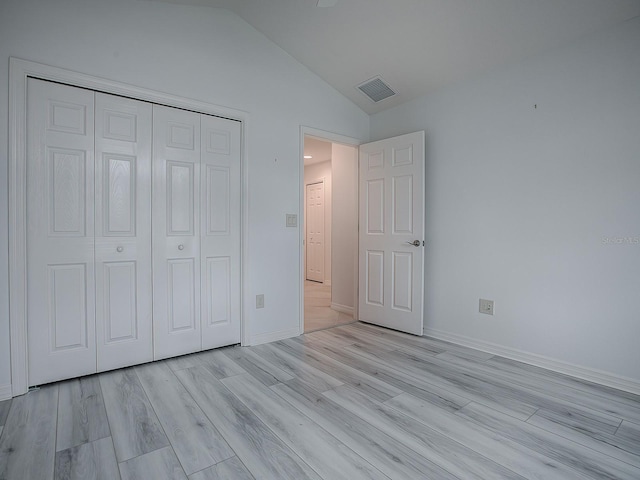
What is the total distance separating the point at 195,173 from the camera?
9.55 ft

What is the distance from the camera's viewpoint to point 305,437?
1.79 metres

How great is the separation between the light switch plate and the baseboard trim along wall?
2.32m

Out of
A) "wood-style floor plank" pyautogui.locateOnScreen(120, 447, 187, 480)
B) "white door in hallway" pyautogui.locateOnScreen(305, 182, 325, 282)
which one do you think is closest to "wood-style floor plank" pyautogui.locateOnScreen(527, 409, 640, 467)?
"wood-style floor plank" pyautogui.locateOnScreen(120, 447, 187, 480)

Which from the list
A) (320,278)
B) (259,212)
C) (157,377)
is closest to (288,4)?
(259,212)

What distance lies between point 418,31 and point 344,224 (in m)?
2.32

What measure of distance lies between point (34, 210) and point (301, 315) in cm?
232

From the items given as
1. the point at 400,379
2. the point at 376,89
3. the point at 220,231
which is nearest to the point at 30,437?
the point at 220,231

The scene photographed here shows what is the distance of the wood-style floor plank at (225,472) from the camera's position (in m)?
1.49

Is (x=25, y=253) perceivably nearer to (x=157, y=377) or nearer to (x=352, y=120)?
(x=157, y=377)

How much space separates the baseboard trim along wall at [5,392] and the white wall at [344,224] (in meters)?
3.18

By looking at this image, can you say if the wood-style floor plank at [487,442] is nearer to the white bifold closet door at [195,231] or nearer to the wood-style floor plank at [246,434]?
the wood-style floor plank at [246,434]

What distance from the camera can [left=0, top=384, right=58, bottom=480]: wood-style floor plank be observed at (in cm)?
152

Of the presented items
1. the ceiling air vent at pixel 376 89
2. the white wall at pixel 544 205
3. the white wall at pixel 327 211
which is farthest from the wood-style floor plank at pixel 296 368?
the white wall at pixel 327 211

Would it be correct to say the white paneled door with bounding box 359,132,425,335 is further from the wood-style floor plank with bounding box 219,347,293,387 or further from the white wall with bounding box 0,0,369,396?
the wood-style floor plank with bounding box 219,347,293,387
